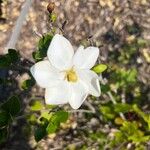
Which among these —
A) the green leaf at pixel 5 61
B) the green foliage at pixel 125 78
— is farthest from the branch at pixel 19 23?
the green leaf at pixel 5 61

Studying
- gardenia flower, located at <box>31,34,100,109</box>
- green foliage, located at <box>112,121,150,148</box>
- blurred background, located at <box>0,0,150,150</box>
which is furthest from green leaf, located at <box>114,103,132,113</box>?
gardenia flower, located at <box>31,34,100,109</box>

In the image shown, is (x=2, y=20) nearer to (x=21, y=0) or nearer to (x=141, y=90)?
(x=21, y=0)

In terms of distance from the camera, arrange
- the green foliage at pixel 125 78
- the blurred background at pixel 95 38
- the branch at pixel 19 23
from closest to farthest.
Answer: the green foliage at pixel 125 78 → the blurred background at pixel 95 38 → the branch at pixel 19 23

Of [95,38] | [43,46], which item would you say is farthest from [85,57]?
[95,38]

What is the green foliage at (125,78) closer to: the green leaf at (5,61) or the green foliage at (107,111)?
the green foliage at (107,111)

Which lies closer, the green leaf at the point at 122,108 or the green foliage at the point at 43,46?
the green foliage at the point at 43,46

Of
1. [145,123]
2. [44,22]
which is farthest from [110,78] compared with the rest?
[44,22]
